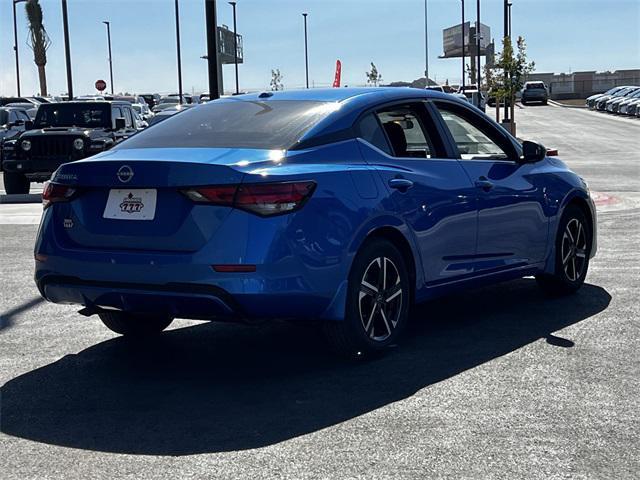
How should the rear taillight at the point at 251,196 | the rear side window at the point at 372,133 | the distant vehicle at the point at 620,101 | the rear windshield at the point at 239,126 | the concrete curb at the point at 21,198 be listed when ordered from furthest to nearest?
the distant vehicle at the point at 620,101 → the concrete curb at the point at 21,198 → the rear side window at the point at 372,133 → the rear windshield at the point at 239,126 → the rear taillight at the point at 251,196

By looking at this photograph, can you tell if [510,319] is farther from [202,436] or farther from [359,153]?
[202,436]

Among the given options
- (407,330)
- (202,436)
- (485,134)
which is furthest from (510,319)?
(202,436)

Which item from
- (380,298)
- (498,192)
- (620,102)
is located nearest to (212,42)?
(498,192)

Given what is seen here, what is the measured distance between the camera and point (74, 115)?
65.3 ft

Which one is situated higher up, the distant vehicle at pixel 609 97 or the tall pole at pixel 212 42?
the tall pole at pixel 212 42

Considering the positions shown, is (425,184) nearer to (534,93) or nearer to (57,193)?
(57,193)

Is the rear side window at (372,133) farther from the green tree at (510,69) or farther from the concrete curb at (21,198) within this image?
the green tree at (510,69)

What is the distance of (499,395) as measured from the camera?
5.58 meters

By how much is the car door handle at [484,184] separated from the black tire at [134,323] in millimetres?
2309

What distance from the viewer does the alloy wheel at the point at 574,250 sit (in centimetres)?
850

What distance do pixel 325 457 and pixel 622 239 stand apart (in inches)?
318

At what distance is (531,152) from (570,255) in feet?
3.42

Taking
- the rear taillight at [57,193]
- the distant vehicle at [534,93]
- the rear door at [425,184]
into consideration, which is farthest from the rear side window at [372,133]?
the distant vehicle at [534,93]

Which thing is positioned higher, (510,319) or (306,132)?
(306,132)
